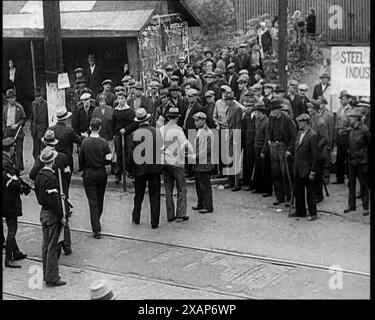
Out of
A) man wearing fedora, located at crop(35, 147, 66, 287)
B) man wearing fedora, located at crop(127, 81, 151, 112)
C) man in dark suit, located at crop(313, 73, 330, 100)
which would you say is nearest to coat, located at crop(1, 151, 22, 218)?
man wearing fedora, located at crop(35, 147, 66, 287)

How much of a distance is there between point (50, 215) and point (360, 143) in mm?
5243

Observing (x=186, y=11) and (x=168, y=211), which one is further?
(x=186, y=11)

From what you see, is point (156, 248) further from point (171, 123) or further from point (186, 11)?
point (186, 11)

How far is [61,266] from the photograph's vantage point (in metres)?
11.5

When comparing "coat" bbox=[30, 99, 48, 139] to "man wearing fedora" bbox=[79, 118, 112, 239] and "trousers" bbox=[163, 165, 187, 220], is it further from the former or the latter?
"man wearing fedora" bbox=[79, 118, 112, 239]

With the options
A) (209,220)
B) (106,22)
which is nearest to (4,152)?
(209,220)

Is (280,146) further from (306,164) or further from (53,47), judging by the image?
(53,47)

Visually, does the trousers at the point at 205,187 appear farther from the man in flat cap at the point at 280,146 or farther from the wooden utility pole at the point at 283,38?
the wooden utility pole at the point at 283,38

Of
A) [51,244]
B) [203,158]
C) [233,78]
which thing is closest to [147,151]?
[203,158]

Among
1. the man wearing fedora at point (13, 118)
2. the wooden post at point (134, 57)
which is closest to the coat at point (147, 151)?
the man wearing fedora at point (13, 118)

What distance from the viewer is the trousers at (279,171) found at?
1373 centimetres

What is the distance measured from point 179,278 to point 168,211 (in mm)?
2667

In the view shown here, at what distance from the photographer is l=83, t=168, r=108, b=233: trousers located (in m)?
12.4

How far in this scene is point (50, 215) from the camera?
10.7 m
